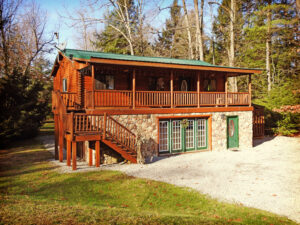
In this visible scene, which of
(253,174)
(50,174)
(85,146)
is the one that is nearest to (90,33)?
(85,146)

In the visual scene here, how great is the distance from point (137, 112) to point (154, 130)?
1542 mm

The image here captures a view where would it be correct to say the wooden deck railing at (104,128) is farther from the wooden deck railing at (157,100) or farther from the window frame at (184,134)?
the window frame at (184,134)

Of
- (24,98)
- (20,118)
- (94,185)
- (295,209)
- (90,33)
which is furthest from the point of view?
(90,33)

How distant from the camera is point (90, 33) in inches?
1698

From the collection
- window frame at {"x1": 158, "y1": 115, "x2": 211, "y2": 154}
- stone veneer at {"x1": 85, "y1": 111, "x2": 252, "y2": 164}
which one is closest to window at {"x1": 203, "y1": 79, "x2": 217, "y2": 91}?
stone veneer at {"x1": 85, "y1": 111, "x2": 252, "y2": 164}

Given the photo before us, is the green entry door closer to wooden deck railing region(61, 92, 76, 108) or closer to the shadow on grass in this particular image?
the shadow on grass

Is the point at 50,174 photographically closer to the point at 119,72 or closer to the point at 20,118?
the point at 119,72

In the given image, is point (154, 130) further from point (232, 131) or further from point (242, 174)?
point (232, 131)

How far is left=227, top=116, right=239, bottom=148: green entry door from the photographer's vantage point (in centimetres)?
1647

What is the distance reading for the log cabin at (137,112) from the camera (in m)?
12.0

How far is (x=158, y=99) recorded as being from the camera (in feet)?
50.0

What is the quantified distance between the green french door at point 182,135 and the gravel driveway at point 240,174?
2.24 feet

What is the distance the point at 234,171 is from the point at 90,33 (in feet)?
129

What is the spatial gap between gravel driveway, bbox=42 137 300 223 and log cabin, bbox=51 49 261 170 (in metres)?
0.94
